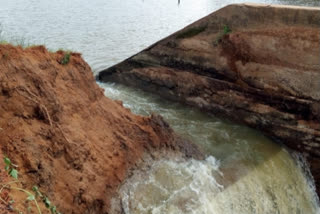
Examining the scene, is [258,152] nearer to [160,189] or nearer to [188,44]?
[160,189]

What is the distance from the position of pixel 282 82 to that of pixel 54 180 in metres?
5.10

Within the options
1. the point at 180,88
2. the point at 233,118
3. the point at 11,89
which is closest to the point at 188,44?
the point at 180,88

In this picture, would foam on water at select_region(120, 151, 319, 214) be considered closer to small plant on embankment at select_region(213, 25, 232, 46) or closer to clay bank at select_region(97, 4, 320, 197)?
clay bank at select_region(97, 4, 320, 197)

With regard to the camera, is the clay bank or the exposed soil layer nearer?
the exposed soil layer

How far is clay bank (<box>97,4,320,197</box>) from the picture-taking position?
6.29 m

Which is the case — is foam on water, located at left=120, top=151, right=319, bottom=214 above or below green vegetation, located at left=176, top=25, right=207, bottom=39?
below

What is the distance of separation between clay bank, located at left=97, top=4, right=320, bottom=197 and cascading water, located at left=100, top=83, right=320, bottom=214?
410mm

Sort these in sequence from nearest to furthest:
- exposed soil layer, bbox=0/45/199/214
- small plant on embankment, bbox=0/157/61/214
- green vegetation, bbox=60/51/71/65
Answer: small plant on embankment, bbox=0/157/61/214 < exposed soil layer, bbox=0/45/199/214 < green vegetation, bbox=60/51/71/65

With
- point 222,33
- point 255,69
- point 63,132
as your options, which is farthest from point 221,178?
point 222,33

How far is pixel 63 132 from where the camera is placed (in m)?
3.93

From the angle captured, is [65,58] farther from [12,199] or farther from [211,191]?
[211,191]

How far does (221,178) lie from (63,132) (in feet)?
8.76

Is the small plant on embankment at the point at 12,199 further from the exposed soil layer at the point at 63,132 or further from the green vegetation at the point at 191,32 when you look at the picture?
the green vegetation at the point at 191,32

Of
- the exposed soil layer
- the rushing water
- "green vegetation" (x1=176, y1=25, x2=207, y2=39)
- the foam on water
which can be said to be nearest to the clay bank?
"green vegetation" (x1=176, y1=25, x2=207, y2=39)
